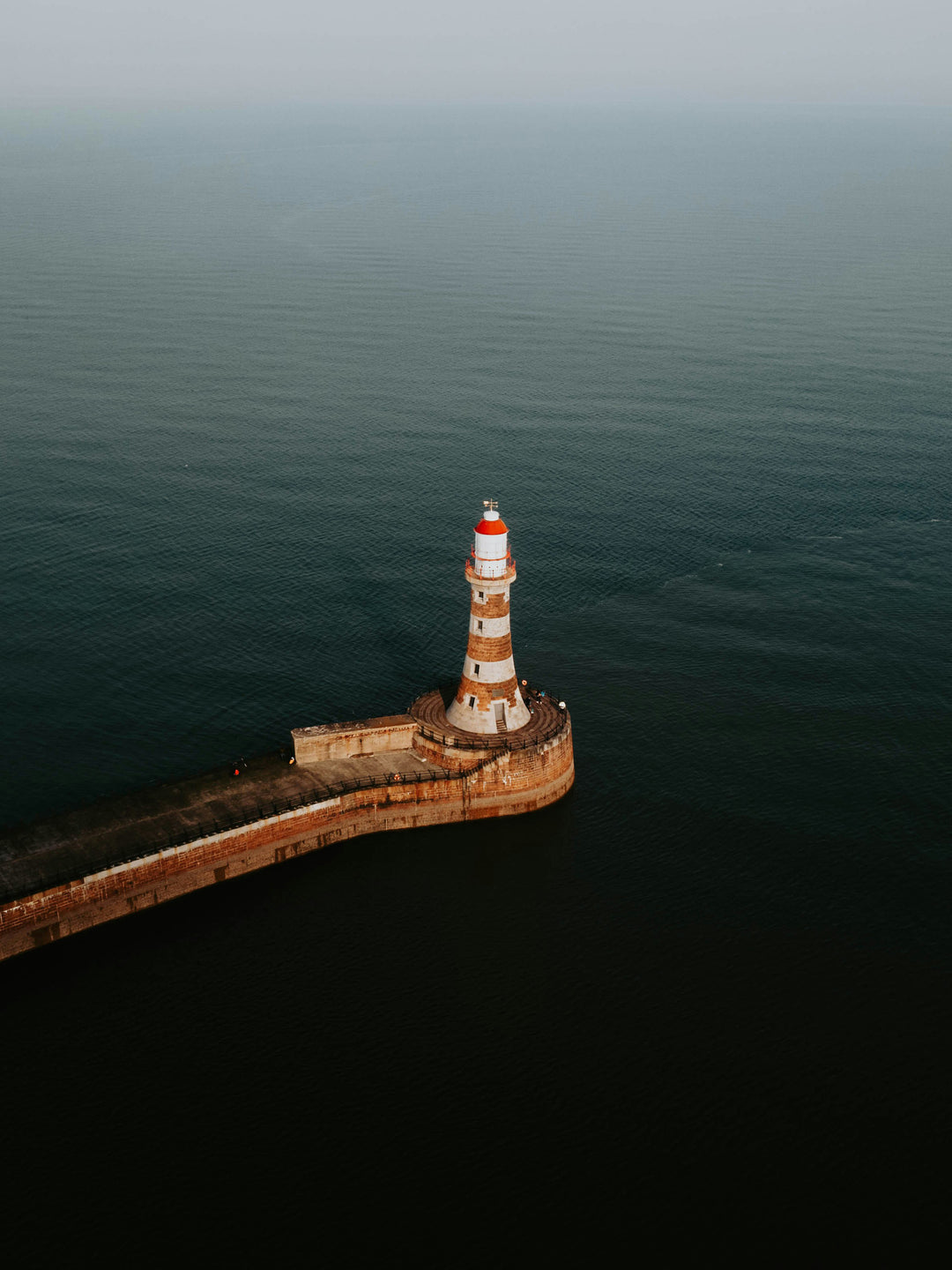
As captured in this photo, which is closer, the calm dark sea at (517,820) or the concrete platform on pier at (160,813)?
the calm dark sea at (517,820)

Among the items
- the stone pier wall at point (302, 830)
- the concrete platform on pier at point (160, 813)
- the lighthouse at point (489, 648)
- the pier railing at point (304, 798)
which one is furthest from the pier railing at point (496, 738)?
the concrete platform on pier at point (160, 813)

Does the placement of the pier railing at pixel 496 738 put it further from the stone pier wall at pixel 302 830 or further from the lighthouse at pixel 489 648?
the lighthouse at pixel 489 648

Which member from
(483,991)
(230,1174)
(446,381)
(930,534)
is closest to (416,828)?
(483,991)

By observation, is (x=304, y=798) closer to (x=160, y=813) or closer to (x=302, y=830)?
(x=302, y=830)

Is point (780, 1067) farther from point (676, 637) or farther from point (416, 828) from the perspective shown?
point (676, 637)

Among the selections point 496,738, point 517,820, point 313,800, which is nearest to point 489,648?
point 496,738

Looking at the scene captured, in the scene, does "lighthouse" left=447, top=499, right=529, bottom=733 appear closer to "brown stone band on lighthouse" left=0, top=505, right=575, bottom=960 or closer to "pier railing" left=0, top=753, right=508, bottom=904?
"brown stone band on lighthouse" left=0, top=505, right=575, bottom=960

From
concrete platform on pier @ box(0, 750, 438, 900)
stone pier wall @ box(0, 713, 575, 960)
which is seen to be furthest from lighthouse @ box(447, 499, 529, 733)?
concrete platform on pier @ box(0, 750, 438, 900)
